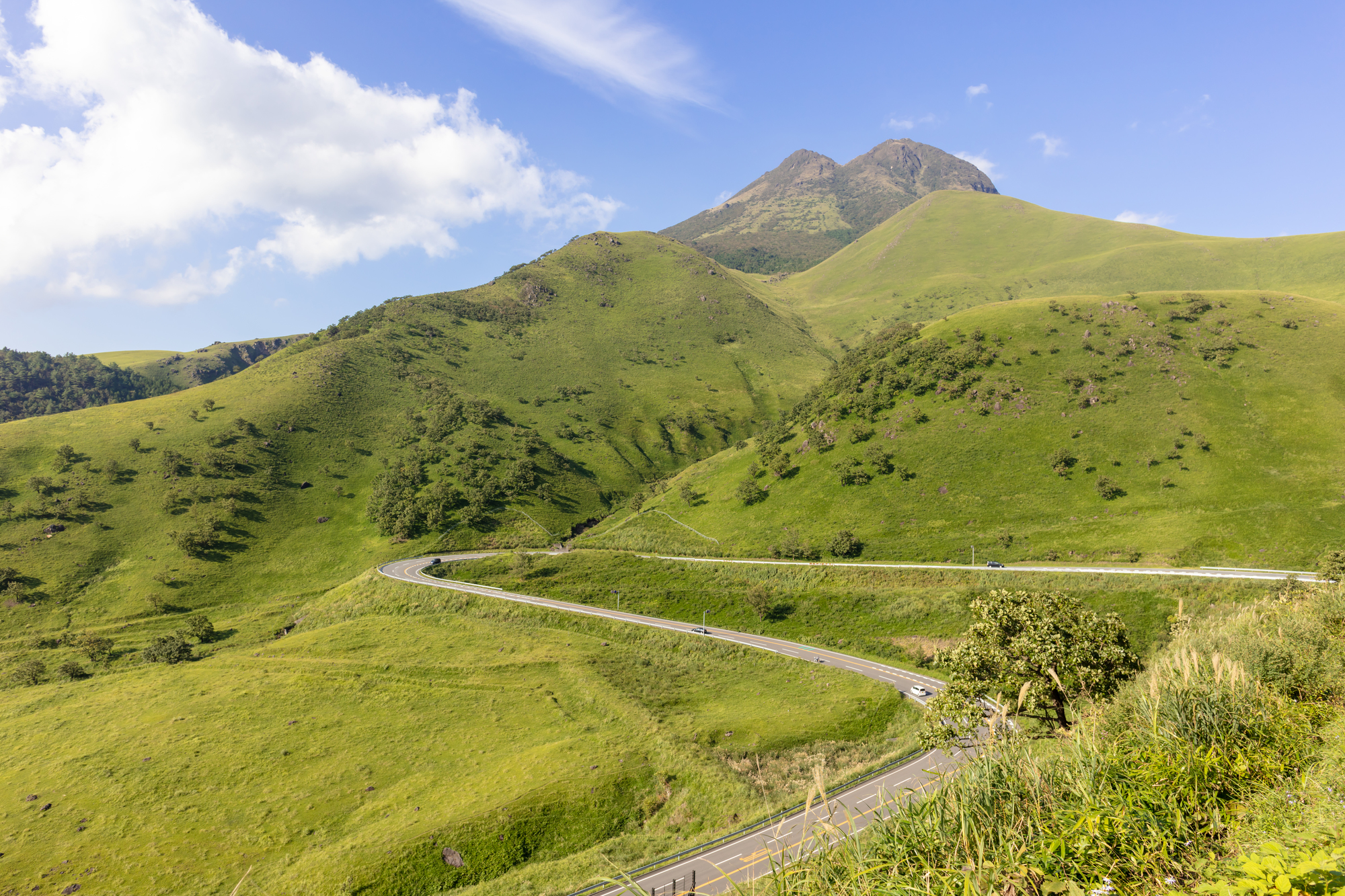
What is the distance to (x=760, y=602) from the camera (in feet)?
262

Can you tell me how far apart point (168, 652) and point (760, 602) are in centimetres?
8775

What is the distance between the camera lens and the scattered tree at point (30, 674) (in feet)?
233

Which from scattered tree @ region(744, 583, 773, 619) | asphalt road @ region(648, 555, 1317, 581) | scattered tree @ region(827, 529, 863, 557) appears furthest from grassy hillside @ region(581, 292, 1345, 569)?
scattered tree @ region(744, 583, 773, 619)

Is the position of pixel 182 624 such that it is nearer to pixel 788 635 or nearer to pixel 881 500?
pixel 788 635

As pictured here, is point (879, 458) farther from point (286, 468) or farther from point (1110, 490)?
point (286, 468)

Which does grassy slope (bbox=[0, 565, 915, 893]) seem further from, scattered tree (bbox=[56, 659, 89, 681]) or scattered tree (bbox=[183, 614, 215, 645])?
scattered tree (bbox=[183, 614, 215, 645])

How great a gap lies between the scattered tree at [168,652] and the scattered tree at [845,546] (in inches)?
4018

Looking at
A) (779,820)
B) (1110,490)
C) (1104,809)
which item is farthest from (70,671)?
(1110,490)

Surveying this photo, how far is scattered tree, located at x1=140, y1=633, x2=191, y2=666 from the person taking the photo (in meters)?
74.4

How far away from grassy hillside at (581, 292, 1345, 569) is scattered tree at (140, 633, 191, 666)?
6873 centimetres

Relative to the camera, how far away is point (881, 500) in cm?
10100

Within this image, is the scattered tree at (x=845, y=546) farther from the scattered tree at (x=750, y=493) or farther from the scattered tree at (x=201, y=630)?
the scattered tree at (x=201, y=630)

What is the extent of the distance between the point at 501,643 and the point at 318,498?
89.2 metres

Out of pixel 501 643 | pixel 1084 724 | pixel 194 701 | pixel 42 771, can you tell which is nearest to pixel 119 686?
pixel 194 701
